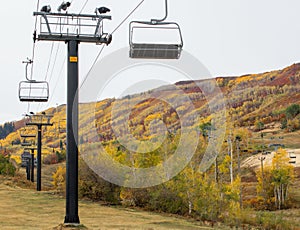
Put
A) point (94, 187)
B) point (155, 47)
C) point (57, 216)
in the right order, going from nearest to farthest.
Answer: point (155, 47) < point (57, 216) < point (94, 187)

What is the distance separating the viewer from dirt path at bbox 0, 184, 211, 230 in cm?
1698

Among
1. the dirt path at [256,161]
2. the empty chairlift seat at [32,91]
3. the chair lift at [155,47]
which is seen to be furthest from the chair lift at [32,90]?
the dirt path at [256,161]

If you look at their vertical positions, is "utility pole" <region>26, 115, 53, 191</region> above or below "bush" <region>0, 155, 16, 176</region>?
above

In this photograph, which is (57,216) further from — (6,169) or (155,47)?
(6,169)

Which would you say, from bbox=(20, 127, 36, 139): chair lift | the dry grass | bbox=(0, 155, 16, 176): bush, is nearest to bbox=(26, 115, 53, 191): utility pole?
bbox=(20, 127, 36, 139): chair lift

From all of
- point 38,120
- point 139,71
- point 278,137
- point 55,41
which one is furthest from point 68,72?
point 278,137

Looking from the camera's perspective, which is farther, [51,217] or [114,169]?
[114,169]

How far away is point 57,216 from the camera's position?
19922 mm

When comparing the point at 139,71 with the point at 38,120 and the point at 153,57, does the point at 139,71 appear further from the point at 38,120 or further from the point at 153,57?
the point at 38,120

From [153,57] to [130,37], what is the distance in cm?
58

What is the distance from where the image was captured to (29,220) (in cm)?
1823

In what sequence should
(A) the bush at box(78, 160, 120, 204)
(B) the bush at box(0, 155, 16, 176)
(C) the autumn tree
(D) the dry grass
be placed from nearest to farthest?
(D) the dry grass → (A) the bush at box(78, 160, 120, 204) → (C) the autumn tree → (B) the bush at box(0, 155, 16, 176)

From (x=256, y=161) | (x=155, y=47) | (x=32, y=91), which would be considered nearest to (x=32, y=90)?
(x=32, y=91)

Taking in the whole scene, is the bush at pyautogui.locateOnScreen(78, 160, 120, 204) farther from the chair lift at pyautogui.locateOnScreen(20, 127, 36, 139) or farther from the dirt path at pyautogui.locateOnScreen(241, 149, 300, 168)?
the dirt path at pyautogui.locateOnScreen(241, 149, 300, 168)
